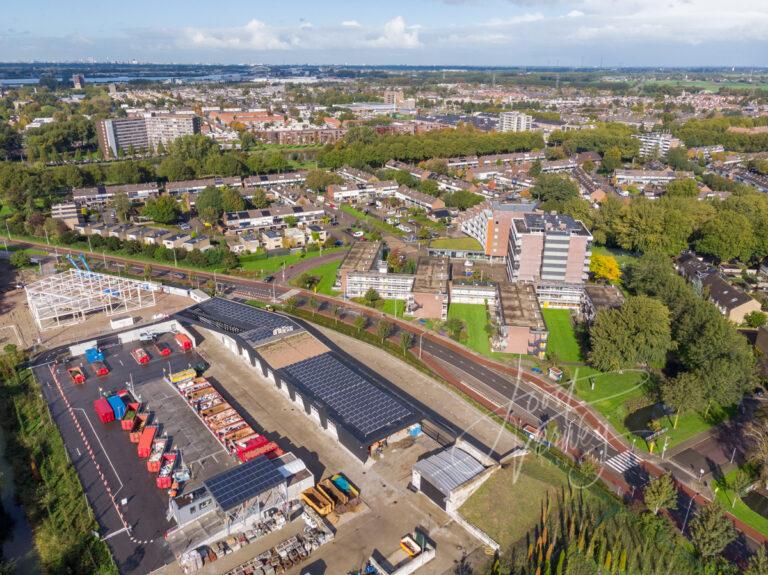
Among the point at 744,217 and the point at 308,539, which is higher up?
the point at 744,217

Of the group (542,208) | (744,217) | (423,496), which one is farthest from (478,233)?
(423,496)

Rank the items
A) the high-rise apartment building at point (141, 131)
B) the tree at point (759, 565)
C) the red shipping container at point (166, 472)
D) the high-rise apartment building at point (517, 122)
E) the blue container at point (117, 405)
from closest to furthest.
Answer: the tree at point (759, 565), the red shipping container at point (166, 472), the blue container at point (117, 405), the high-rise apartment building at point (141, 131), the high-rise apartment building at point (517, 122)

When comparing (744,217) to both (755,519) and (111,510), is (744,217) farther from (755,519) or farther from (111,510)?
(111,510)

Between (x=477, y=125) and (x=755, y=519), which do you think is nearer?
(x=755, y=519)

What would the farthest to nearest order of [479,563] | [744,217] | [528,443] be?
1. [744,217]
2. [528,443]
3. [479,563]

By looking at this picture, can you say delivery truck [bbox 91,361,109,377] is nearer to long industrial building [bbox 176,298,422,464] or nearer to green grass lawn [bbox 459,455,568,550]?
long industrial building [bbox 176,298,422,464]

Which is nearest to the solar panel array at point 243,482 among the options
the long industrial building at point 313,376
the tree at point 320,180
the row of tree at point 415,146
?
the long industrial building at point 313,376

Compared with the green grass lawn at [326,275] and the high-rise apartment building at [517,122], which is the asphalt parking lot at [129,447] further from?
the high-rise apartment building at [517,122]
